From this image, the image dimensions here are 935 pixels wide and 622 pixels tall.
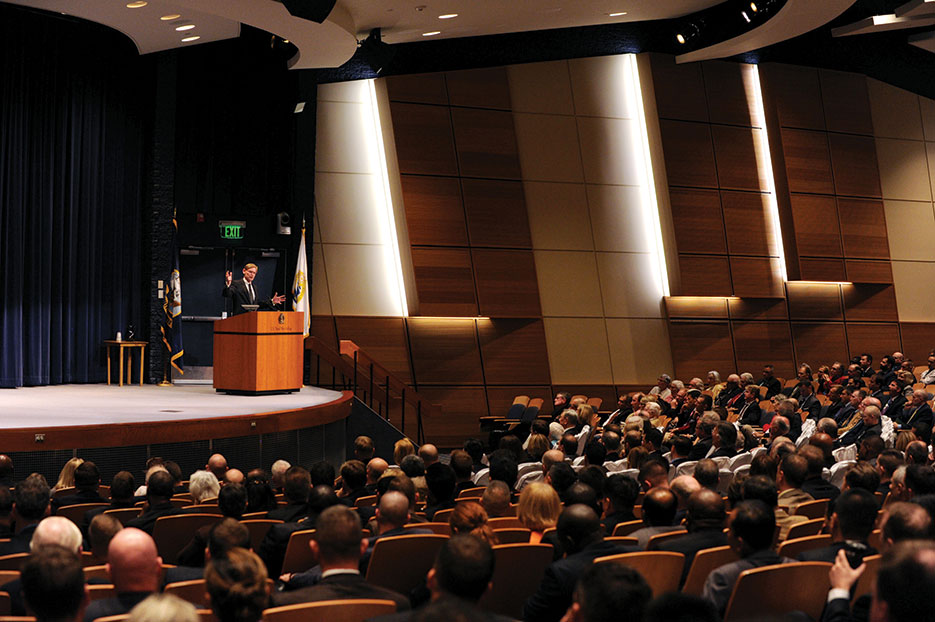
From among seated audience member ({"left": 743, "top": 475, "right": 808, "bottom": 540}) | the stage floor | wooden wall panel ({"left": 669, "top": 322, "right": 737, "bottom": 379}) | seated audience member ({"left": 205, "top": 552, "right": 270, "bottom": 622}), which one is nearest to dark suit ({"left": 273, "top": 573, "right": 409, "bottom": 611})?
seated audience member ({"left": 205, "top": 552, "right": 270, "bottom": 622})

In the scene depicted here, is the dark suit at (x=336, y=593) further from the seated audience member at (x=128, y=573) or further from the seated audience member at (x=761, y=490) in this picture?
the seated audience member at (x=761, y=490)

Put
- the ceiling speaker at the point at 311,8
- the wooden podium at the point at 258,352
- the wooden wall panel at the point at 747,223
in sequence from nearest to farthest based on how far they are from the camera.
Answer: the ceiling speaker at the point at 311,8 < the wooden podium at the point at 258,352 < the wooden wall panel at the point at 747,223

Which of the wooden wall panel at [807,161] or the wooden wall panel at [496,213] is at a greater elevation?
the wooden wall panel at [807,161]

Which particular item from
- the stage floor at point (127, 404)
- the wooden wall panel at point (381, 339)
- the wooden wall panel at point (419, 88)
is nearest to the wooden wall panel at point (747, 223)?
the wooden wall panel at point (419, 88)

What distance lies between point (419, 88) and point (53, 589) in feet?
43.7

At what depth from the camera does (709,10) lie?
1435 cm

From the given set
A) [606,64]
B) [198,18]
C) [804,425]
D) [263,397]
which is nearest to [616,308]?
[606,64]

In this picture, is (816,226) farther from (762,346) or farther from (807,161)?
(762,346)

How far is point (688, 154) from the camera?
A: 1633 centimetres

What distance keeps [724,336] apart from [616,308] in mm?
2025

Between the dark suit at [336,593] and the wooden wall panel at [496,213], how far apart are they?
40.5 feet

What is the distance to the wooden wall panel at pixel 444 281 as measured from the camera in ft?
48.1

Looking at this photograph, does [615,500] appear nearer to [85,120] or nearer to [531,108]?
[85,120]

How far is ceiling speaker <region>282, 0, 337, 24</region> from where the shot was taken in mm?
9375
